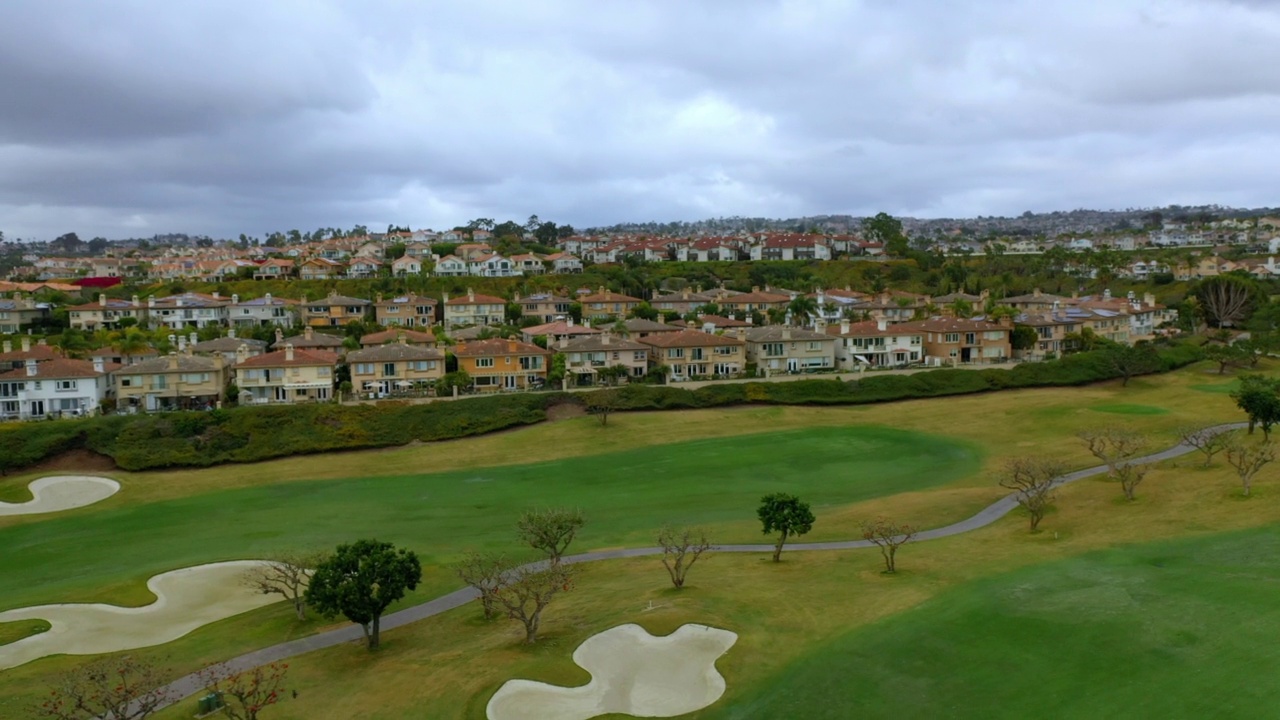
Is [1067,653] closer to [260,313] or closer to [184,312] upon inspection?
[260,313]

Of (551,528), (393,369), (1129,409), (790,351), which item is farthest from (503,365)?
(1129,409)

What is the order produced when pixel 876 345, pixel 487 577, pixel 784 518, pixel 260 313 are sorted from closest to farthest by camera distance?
pixel 487 577 < pixel 784 518 < pixel 876 345 < pixel 260 313

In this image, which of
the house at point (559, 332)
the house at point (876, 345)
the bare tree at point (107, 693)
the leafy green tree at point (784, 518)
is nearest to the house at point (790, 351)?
the house at point (876, 345)

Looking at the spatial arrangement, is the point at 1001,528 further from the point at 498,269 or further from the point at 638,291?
the point at 498,269

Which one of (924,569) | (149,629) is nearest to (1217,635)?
(924,569)

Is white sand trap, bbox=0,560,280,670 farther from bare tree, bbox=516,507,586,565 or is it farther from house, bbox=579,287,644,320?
house, bbox=579,287,644,320

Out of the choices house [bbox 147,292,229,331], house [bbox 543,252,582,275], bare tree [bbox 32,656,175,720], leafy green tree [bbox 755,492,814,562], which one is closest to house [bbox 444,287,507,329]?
house [bbox 147,292,229,331]
